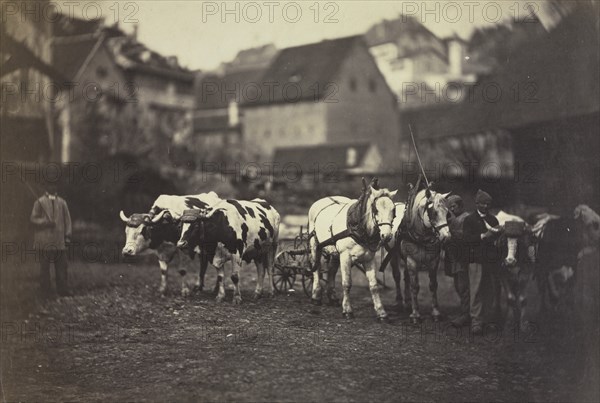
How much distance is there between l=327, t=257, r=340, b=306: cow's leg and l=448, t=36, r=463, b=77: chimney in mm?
1105

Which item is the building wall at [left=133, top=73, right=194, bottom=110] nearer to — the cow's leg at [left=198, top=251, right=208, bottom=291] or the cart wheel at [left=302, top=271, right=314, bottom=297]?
the cow's leg at [left=198, top=251, right=208, bottom=291]

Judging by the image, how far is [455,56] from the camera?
106 inches

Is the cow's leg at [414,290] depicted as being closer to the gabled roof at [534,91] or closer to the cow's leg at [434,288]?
the cow's leg at [434,288]

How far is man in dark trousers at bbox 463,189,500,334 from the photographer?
8.84 ft

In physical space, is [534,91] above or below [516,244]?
above

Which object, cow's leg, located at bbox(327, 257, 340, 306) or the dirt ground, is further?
cow's leg, located at bbox(327, 257, 340, 306)

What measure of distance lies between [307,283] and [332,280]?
0.47 ft

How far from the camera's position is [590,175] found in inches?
109

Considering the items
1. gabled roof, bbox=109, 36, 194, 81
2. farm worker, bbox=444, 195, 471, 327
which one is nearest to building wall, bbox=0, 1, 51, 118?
gabled roof, bbox=109, 36, 194, 81

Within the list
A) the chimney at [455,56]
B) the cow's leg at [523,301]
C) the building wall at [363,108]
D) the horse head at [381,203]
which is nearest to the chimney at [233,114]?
the building wall at [363,108]

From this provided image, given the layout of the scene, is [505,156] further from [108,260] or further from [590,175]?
[108,260]

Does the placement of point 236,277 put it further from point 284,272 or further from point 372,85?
point 372,85

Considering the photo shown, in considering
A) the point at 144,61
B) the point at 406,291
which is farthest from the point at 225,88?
the point at 406,291

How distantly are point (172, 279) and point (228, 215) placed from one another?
0.43 meters
